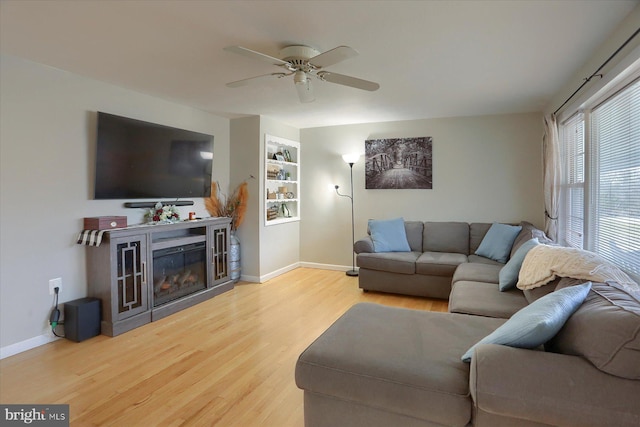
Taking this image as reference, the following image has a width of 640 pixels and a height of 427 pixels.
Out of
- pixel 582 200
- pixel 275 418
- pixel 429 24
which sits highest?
pixel 429 24

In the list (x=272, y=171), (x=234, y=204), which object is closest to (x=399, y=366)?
(x=234, y=204)

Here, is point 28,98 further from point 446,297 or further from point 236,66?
point 446,297

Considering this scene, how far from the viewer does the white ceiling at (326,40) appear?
196cm

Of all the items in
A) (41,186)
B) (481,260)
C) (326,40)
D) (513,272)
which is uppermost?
(326,40)

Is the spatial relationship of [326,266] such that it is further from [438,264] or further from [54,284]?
[54,284]

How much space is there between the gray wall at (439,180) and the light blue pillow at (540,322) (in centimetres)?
332

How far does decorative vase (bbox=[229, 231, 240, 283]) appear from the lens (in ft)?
15.4

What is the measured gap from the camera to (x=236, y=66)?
2809 millimetres

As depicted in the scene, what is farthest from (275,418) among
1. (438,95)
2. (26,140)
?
(438,95)

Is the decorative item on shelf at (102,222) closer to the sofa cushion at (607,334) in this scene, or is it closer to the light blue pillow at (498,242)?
the sofa cushion at (607,334)

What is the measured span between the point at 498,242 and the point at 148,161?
406 cm

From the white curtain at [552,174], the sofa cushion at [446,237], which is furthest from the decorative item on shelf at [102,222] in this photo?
the white curtain at [552,174]

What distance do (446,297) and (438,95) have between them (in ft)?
7.53

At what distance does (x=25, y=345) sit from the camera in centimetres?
274
